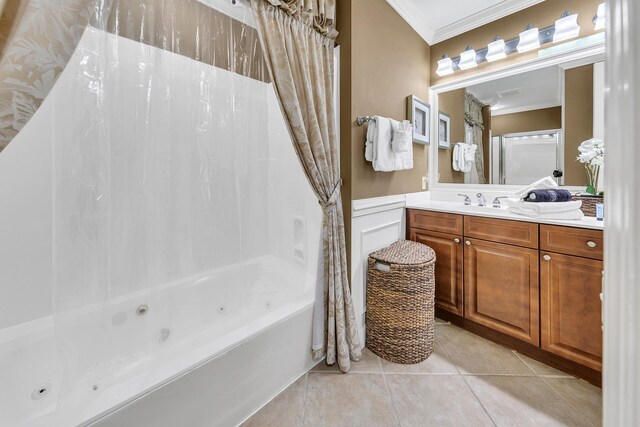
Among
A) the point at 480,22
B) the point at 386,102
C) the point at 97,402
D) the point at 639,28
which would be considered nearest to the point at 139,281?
the point at 97,402

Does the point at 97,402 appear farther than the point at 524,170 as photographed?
No

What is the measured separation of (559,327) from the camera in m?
1.64

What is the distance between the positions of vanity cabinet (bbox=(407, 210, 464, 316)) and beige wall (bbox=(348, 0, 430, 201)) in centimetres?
36

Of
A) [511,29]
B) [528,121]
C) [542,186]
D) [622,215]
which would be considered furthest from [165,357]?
[511,29]

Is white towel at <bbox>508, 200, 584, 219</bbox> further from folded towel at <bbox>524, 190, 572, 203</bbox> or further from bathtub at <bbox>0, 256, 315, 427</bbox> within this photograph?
bathtub at <bbox>0, 256, 315, 427</bbox>

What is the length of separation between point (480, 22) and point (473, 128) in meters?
0.86

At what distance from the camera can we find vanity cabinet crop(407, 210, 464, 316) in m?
2.08

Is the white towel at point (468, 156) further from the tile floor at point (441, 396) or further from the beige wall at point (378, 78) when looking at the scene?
the tile floor at point (441, 396)

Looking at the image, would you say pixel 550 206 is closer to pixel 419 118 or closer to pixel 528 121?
pixel 528 121

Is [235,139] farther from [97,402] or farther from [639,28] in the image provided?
[639,28]

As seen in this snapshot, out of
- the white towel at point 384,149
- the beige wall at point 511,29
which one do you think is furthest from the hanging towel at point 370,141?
the beige wall at point 511,29

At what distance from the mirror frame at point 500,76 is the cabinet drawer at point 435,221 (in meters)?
0.61

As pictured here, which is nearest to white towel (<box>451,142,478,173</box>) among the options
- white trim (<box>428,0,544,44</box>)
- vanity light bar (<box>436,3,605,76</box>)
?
vanity light bar (<box>436,3,605,76</box>)

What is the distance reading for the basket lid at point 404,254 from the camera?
1.78 m
